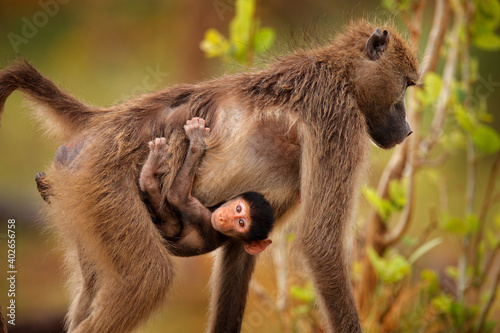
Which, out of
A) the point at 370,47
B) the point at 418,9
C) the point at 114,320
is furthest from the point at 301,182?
the point at 418,9

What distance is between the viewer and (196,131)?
2.62 m

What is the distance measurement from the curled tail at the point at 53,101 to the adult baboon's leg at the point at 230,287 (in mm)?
955

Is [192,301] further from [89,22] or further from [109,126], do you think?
[109,126]

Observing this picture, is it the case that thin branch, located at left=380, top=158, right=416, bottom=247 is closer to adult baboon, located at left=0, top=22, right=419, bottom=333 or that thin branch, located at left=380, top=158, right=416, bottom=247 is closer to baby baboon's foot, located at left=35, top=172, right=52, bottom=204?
adult baboon, located at left=0, top=22, right=419, bottom=333

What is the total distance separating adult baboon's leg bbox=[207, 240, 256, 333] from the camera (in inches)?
119

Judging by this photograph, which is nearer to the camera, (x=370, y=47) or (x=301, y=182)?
(x=301, y=182)

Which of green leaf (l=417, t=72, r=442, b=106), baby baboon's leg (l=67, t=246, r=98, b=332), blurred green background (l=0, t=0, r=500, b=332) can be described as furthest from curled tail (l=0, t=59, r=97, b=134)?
green leaf (l=417, t=72, r=442, b=106)

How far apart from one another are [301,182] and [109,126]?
0.87 metres

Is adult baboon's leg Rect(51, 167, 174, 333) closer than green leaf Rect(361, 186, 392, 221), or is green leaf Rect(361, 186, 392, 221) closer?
adult baboon's leg Rect(51, 167, 174, 333)

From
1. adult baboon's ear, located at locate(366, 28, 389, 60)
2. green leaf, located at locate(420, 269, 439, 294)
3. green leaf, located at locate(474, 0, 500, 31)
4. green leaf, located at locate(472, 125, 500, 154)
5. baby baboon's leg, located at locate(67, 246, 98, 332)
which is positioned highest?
green leaf, located at locate(474, 0, 500, 31)

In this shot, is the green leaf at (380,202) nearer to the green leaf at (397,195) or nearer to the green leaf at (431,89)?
the green leaf at (397,195)

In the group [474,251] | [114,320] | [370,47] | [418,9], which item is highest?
[418,9]

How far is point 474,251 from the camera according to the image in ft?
15.6

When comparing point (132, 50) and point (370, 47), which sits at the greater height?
point (132, 50)
